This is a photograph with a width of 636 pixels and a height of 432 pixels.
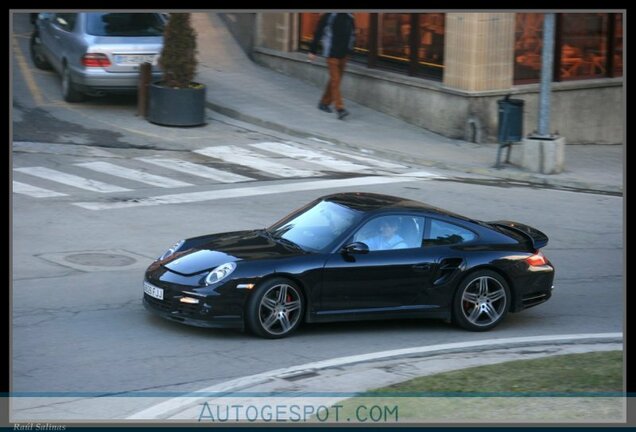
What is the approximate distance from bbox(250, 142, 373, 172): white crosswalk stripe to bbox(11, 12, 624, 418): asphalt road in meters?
0.56

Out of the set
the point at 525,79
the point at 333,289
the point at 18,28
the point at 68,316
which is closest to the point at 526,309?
the point at 333,289

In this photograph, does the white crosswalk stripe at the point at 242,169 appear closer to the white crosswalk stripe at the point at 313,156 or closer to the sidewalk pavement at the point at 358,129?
the white crosswalk stripe at the point at 313,156

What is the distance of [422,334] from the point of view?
1130 cm

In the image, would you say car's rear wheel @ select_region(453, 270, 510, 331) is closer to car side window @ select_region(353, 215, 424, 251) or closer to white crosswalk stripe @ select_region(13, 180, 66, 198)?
car side window @ select_region(353, 215, 424, 251)

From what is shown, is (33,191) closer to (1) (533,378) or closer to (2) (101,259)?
(2) (101,259)

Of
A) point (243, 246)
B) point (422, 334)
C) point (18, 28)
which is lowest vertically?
point (422, 334)

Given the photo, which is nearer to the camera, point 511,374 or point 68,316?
point 511,374

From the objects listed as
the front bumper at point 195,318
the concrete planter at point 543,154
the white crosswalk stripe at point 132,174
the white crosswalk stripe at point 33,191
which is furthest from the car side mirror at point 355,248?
the concrete planter at point 543,154

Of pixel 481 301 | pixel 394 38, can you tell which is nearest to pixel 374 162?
pixel 394 38

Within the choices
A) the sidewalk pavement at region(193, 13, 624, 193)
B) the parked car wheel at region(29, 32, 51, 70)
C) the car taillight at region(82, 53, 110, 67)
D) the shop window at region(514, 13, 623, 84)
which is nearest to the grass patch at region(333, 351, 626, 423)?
the sidewalk pavement at region(193, 13, 624, 193)

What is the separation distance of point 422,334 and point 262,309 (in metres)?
1.82

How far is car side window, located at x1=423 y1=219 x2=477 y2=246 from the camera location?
11320mm

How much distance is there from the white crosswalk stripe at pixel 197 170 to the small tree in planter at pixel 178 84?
96.3 inches
